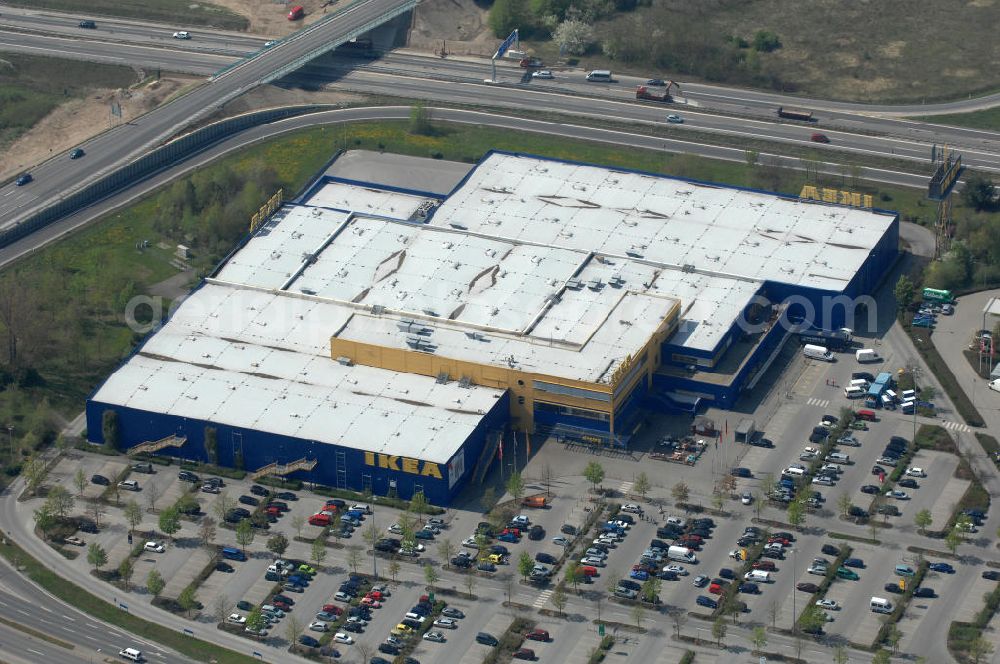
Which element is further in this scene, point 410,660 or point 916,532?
point 916,532

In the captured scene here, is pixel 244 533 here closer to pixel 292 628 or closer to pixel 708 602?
pixel 292 628

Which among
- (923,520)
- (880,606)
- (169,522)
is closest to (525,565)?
(880,606)

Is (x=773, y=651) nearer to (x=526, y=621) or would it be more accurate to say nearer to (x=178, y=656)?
(x=526, y=621)

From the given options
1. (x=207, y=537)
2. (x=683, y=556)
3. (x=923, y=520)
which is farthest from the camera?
(x=207, y=537)

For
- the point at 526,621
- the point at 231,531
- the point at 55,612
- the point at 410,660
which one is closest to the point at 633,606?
the point at 526,621

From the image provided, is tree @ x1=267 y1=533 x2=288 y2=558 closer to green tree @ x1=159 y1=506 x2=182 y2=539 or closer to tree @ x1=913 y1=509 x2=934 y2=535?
green tree @ x1=159 y1=506 x2=182 y2=539

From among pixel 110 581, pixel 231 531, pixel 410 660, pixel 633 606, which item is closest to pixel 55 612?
pixel 110 581

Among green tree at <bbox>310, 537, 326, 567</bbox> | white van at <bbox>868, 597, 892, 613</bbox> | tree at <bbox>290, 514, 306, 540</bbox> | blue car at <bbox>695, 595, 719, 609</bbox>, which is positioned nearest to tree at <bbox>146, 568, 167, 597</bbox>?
green tree at <bbox>310, 537, 326, 567</bbox>
